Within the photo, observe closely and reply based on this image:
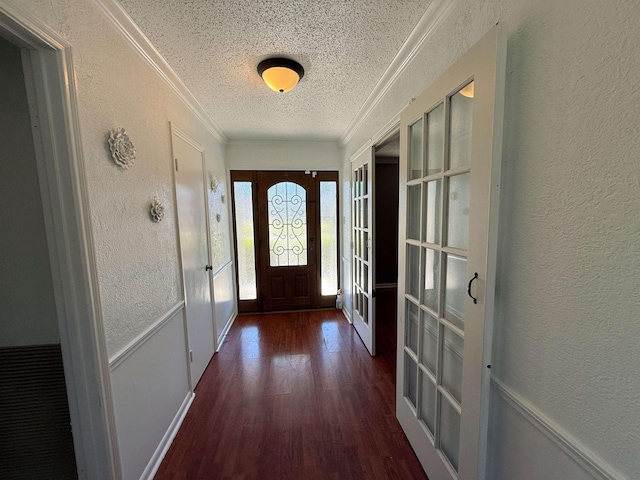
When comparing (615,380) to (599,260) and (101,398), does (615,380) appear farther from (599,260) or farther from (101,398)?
(101,398)

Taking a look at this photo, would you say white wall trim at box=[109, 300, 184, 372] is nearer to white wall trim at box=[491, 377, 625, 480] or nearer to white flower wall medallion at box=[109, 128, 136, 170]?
white flower wall medallion at box=[109, 128, 136, 170]

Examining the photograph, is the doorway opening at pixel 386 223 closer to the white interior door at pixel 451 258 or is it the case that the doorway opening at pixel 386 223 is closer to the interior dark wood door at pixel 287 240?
the interior dark wood door at pixel 287 240

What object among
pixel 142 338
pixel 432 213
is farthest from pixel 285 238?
pixel 432 213

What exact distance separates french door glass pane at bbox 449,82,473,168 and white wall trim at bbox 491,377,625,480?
861 millimetres

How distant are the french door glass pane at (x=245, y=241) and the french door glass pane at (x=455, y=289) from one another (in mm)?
2939

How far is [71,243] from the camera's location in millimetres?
1008

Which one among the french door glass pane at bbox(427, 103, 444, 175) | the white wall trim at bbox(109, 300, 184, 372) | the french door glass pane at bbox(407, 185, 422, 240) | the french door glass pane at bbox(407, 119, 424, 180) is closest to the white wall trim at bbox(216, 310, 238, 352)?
the white wall trim at bbox(109, 300, 184, 372)

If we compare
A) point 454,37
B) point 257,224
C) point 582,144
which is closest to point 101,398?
point 582,144

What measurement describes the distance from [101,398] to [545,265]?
5.77ft

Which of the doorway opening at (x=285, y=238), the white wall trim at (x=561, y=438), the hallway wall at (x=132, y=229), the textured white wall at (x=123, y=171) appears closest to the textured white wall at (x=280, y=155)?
the doorway opening at (x=285, y=238)

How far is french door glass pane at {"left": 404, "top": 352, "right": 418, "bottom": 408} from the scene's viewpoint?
157 cm

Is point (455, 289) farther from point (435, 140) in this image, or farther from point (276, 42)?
point (276, 42)

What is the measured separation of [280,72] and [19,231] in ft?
5.18

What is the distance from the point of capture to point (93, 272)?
3.49 feet
